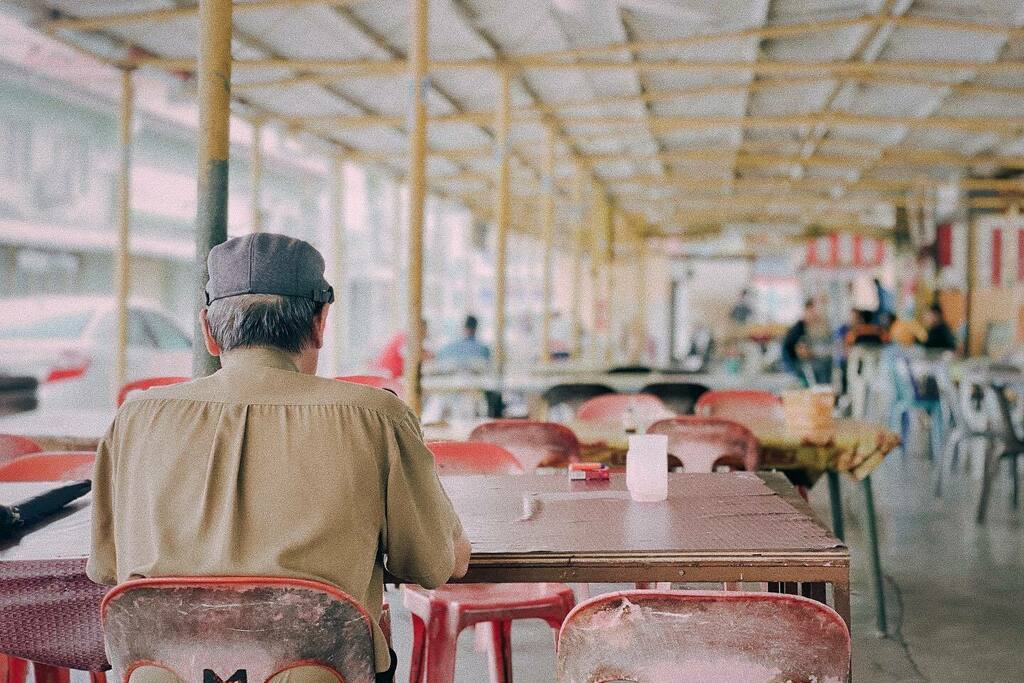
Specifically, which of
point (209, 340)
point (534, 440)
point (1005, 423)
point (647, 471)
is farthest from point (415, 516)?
point (1005, 423)

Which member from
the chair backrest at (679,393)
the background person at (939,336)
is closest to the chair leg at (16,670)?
the chair backrest at (679,393)

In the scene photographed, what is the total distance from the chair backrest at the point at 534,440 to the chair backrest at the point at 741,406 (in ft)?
4.52

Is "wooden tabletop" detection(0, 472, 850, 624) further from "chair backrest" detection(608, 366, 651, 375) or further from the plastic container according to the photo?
"chair backrest" detection(608, 366, 651, 375)

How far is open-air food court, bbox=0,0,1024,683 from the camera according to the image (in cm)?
165

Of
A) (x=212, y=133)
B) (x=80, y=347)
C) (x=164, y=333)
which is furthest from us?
(x=164, y=333)

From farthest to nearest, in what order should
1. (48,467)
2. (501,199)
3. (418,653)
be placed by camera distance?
(501,199)
(48,467)
(418,653)

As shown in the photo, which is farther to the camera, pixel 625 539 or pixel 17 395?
pixel 17 395

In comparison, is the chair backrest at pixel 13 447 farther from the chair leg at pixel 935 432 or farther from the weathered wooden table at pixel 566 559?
the chair leg at pixel 935 432

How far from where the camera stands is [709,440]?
3.88 metres

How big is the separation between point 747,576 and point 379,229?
1648 centimetres

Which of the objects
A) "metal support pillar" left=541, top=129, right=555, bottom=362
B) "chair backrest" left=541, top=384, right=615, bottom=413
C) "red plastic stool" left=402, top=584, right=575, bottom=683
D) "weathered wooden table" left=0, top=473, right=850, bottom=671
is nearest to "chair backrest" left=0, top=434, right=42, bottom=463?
"weathered wooden table" left=0, top=473, right=850, bottom=671

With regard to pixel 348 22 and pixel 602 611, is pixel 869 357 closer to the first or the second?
pixel 348 22

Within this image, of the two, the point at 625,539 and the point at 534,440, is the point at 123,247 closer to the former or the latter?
the point at 534,440

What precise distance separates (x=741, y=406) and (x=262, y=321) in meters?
3.63
